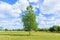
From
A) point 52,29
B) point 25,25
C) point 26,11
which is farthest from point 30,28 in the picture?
point 52,29

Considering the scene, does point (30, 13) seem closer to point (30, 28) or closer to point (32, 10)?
point (32, 10)

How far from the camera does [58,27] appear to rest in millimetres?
164250

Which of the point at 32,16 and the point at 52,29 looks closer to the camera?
the point at 32,16

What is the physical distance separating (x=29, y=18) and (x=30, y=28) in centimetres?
440

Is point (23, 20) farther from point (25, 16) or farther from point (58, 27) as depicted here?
point (58, 27)

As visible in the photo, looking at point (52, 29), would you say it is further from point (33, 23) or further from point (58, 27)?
point (33, 23)

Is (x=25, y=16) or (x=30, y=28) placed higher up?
(x=25, y=16)

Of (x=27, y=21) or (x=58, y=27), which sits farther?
(x=58, y=27)

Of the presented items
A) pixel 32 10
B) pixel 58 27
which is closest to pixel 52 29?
pixel 58 27

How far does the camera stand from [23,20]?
3024 inches

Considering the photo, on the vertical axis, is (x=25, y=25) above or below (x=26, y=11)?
below

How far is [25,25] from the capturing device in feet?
251

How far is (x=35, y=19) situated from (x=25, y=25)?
5246mm

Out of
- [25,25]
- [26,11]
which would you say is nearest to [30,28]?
[25,25]
